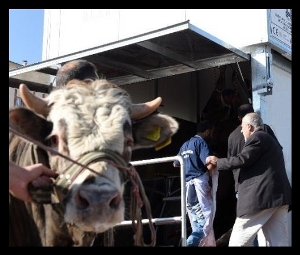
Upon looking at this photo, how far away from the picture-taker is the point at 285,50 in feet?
29.0

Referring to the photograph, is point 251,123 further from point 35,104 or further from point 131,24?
point 35,104

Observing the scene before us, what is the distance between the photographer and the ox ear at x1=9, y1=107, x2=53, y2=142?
475 cm

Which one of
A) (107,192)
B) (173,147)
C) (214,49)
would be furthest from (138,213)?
(173,147)

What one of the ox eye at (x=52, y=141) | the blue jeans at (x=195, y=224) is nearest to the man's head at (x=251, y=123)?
the blue jeans at (x=195, y=224)

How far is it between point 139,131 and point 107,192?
5.44 feet

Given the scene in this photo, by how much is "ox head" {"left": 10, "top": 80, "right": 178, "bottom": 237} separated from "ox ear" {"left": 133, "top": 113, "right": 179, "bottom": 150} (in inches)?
7.0

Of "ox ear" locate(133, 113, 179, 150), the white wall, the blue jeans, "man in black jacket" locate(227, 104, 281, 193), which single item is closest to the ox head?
"ox ear" locate(133, 113, 179, 150)

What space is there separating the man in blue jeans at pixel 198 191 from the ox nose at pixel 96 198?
12.4ft

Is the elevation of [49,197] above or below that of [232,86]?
below

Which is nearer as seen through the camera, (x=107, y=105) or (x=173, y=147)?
(x=107, y=105)

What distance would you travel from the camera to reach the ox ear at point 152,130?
18.2 feet

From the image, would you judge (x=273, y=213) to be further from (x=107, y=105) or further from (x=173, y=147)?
(x=173, y=147)

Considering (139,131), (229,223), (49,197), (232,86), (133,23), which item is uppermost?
(133,23)

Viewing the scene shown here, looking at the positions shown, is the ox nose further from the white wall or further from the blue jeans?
the white wall
